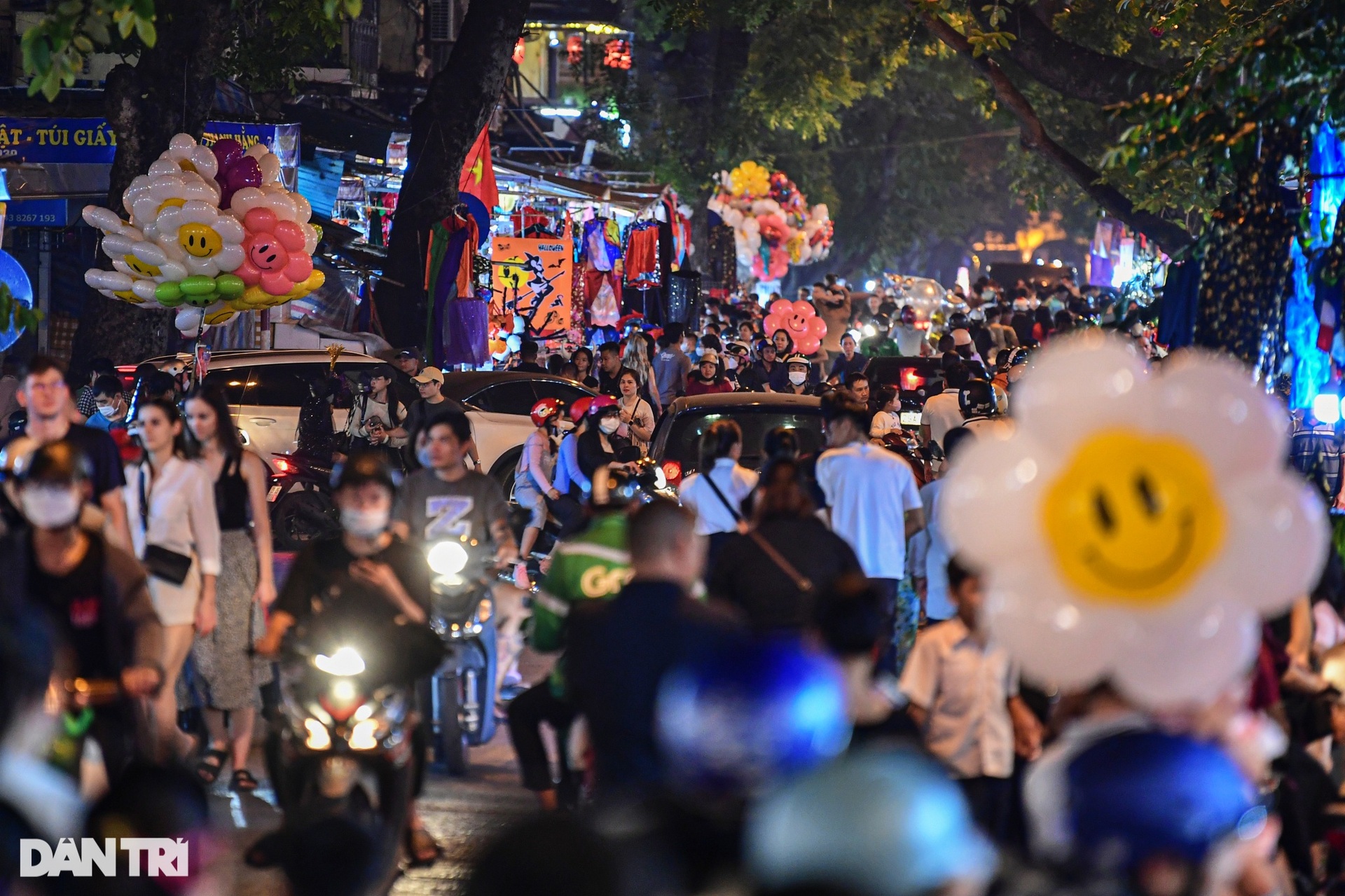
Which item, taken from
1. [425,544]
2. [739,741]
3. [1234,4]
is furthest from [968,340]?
[739,741]

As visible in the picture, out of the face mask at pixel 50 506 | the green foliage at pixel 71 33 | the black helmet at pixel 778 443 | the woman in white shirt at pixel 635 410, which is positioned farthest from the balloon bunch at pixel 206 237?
the face mask at pixel 50 506

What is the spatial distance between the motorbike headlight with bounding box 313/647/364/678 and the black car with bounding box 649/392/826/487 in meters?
6.37

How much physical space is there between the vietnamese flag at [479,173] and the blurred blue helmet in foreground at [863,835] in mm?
18711

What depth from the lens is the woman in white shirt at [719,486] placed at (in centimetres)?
881

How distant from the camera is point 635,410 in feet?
47.8

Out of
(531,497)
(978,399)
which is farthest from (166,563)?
(978,399)

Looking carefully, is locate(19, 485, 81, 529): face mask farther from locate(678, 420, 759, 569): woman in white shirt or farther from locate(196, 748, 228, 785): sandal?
locate(678, 420, 759, 569): woman in white shirt

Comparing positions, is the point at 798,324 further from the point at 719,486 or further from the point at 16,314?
the point at 16,314

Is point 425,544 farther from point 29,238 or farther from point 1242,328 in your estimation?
point 29,238

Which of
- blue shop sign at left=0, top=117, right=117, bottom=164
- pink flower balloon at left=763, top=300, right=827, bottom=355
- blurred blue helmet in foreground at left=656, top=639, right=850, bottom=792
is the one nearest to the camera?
blurred blue helmet in foreground at left=656, top=639, right=850, bottom=792

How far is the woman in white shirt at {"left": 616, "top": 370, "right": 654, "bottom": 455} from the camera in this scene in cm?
1424

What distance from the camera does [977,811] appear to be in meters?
5.82

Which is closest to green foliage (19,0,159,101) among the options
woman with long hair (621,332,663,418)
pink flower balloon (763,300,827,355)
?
woman with long hair (621,332,663,418)

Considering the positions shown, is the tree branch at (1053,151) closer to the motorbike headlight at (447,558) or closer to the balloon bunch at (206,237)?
the balloon bunch at (206,237)
